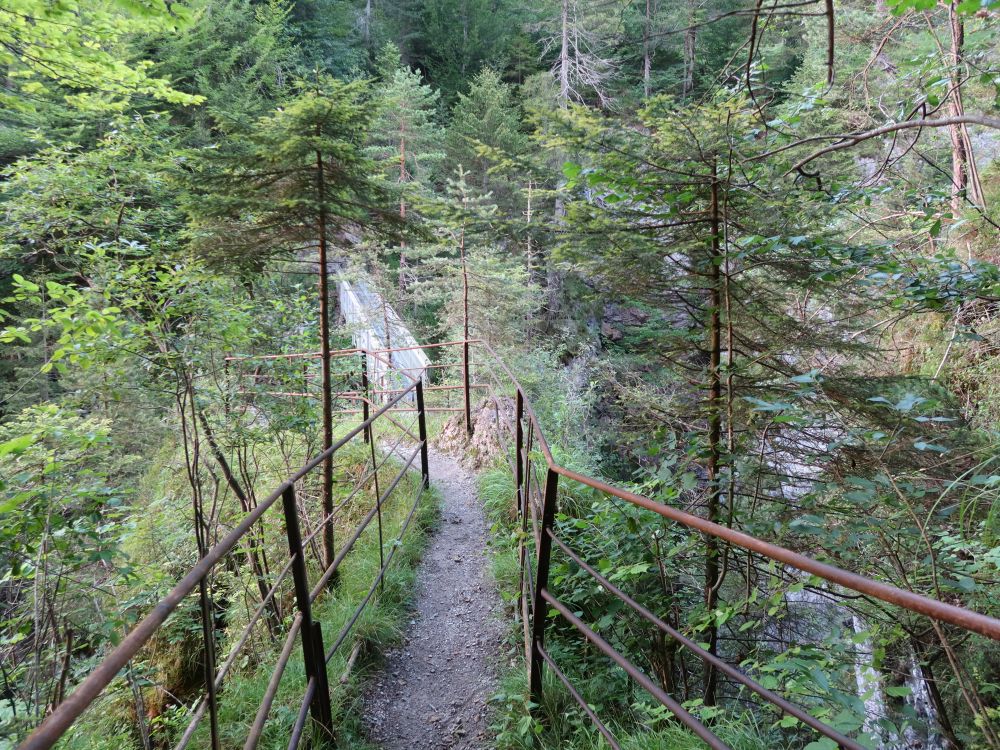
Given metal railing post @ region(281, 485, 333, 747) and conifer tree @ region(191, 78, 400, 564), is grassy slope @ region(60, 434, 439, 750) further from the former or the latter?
conifer tree @ region(191, 78, 400, 564)

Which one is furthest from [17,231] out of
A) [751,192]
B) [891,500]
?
[891,500]

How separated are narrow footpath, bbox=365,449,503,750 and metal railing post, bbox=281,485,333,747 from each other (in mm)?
414

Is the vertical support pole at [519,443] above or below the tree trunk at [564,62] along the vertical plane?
below

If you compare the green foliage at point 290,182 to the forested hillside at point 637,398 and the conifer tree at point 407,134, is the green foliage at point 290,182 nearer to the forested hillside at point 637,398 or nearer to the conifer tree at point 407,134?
the forested hillside at point 637,398

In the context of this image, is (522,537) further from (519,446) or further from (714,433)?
(714,433)

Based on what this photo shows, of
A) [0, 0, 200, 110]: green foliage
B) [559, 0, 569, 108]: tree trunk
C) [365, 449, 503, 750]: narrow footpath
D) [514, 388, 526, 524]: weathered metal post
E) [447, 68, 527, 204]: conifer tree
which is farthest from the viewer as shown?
[447, 68, 527, 204]: conifer tree

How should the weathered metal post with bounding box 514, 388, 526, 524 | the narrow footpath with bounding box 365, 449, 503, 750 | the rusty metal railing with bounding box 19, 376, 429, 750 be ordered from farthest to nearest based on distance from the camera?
1. the weathered metal post with bounding box 514, 388, 526, 524
2. the narrow footpath with bounding box 365, 449, 503, 750
3. the rusty metal railing with bounding box 19, 376, 429, 750

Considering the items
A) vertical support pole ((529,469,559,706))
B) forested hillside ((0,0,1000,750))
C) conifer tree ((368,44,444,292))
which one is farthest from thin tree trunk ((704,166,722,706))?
conifer tree ((368,44,444,292))

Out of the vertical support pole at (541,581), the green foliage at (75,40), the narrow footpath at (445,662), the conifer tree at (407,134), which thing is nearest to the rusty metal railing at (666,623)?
the vertical support pole at (541,581)

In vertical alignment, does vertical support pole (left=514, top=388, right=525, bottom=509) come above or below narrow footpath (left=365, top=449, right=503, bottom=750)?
above

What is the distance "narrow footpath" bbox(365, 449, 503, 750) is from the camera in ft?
8.28

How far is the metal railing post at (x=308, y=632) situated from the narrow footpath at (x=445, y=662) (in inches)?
16.3

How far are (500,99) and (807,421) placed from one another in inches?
651

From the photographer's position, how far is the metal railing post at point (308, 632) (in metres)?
1.88
